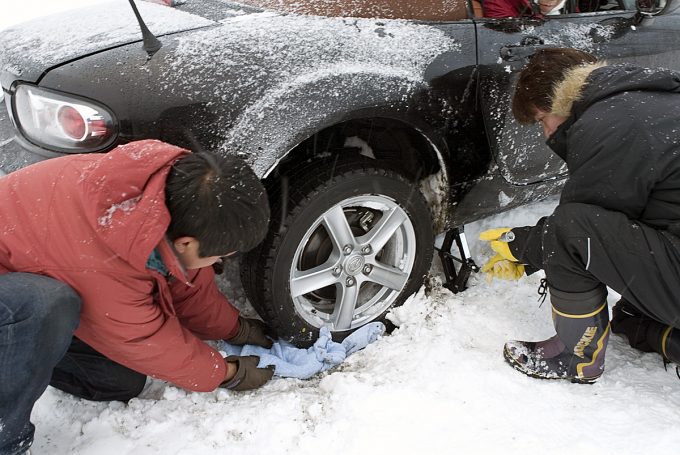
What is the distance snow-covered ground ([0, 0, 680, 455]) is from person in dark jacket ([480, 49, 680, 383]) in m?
0.15

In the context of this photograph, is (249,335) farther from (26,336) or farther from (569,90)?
(569,90)

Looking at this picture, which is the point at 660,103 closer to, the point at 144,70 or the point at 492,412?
the point at 492,412

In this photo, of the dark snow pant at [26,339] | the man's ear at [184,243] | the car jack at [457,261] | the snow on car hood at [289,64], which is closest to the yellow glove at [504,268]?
the car jack at [457,261]

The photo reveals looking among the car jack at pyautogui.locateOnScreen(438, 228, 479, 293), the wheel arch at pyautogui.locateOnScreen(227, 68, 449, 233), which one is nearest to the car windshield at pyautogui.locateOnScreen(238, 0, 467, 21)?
the wheel arch at pyautogui.locateOnScreen(227, 68, 449, 233)

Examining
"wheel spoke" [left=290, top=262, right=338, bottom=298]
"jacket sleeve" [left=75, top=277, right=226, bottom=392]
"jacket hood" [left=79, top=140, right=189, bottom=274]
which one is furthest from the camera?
"wheel spoke" [left=290, top=262, right=338, bottom=298]

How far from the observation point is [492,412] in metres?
1.96

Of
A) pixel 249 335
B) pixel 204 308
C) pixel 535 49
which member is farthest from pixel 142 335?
pixel 535 49

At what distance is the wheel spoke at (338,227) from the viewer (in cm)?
206

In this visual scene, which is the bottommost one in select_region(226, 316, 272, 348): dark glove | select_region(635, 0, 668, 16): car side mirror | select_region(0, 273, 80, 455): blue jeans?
select_region(226, 316, 272, 348): dark glove

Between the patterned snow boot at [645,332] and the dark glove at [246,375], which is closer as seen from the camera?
the dark glove at [246,375]

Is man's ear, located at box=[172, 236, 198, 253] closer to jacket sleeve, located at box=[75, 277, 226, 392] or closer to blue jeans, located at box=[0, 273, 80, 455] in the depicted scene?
jacket sleeve, located at box=[75, 277, 226, 392]

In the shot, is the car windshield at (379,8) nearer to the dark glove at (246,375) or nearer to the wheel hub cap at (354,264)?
the wheel hub cap at (354,264)

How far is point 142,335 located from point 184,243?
39 cm

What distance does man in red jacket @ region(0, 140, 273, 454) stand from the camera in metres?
1.39
